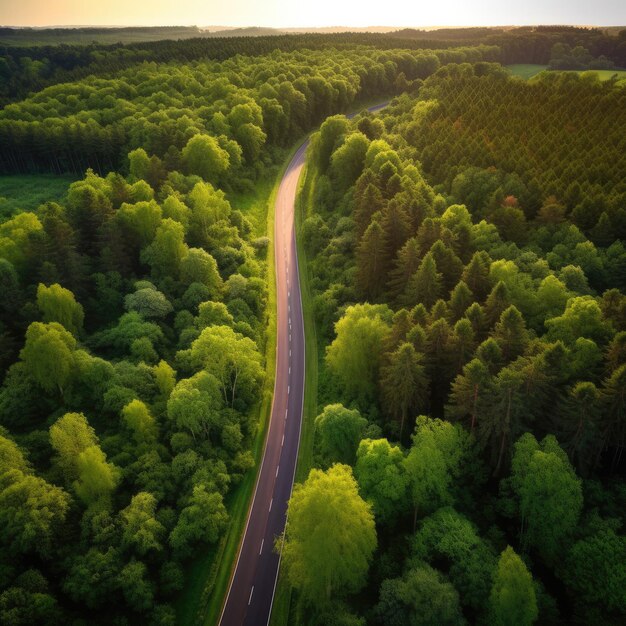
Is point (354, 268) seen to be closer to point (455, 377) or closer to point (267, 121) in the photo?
point (455, 377)

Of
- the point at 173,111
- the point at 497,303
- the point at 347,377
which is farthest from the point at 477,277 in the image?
the point at 173,111

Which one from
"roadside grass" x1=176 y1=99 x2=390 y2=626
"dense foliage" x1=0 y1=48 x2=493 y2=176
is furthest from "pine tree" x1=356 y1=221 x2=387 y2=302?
"dense foliage" x1=0 y1=48 x2=493 y2=176

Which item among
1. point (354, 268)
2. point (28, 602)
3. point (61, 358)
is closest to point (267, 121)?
point (354, 268)

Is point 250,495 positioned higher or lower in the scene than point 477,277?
lower

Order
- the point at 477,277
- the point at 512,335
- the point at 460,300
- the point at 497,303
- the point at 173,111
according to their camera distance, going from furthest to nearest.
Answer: the point at 173,111, the point at 477,277, the point at 460,300, the point at 497,303, the point at 512,335

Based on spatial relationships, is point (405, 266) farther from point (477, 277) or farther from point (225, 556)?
point (225, 556)

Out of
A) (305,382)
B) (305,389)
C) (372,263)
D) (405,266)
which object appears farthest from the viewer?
(372,263)
